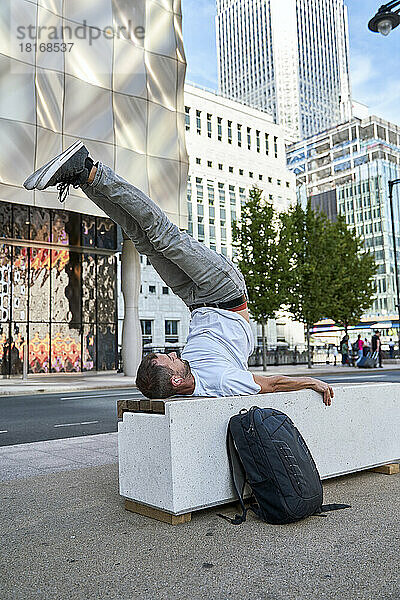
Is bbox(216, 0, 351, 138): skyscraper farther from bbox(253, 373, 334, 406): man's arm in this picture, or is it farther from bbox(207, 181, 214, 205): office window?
bbox(253, 373, 334, 406): man's arm

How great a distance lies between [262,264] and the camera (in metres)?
30.9

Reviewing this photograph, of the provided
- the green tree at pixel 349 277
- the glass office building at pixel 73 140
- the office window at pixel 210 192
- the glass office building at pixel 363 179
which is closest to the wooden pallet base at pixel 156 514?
the glass office building at pixel 73 140

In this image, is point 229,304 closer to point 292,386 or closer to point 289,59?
point 292,386

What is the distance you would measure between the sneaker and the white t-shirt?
1499 millimetres

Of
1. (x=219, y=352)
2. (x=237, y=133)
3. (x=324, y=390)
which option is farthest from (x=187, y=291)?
(x=237, y=133)

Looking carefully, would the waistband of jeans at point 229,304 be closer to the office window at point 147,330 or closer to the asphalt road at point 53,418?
the asphalt road at point 53,418

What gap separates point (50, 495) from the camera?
4.90 meters

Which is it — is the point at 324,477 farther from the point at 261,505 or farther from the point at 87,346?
the point at 87,346

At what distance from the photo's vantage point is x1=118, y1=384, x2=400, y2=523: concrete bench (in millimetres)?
→ 3824

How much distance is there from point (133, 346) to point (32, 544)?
2353cm

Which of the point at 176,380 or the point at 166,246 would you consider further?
the point at 166,246

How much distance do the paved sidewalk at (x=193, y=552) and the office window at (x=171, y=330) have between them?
A: 197 feet

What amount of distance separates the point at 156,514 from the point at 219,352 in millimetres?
1326

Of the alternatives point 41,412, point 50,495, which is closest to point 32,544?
point 50,495
